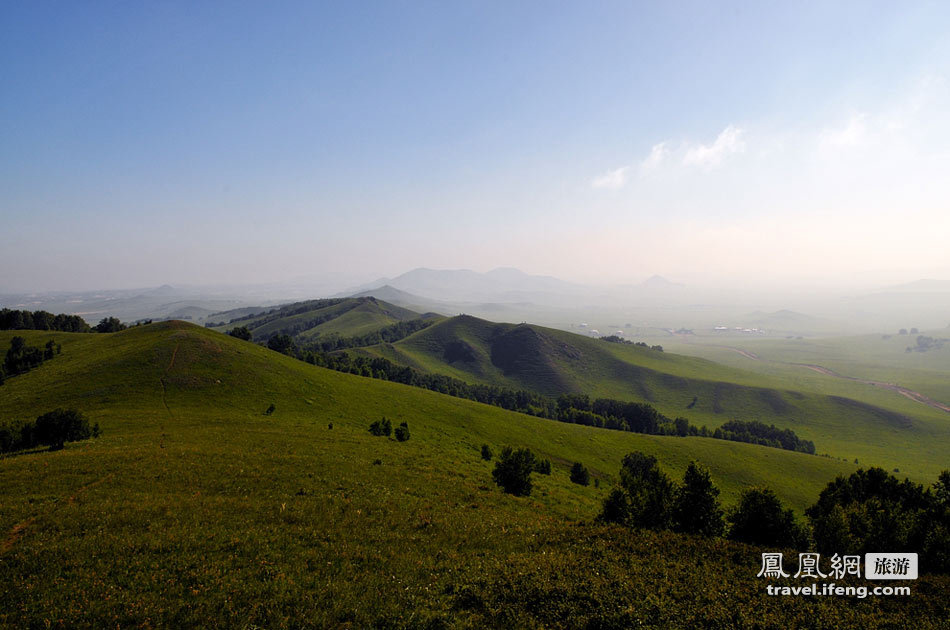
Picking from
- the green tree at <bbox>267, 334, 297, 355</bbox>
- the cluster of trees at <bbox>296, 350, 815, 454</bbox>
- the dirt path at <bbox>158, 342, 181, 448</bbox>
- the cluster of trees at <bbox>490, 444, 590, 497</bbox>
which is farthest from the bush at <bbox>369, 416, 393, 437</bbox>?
the green tree at <bbox>267, 334, 297, 355</bbox>

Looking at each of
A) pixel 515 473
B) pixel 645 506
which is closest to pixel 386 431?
pixel 515 473

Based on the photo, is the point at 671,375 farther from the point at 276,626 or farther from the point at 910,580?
the point at 276,626

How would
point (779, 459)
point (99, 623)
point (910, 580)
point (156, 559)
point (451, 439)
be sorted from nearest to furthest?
point (99, 623) → point (156, 559) → point (910, 580) → point (451, 439) → point (779, 459)

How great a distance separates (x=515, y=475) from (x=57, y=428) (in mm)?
44212

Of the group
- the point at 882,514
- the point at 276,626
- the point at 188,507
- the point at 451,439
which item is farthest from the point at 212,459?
the point at 882,514

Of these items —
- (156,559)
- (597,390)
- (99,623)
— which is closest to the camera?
(99,623)

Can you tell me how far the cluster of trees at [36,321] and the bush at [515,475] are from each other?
510ft

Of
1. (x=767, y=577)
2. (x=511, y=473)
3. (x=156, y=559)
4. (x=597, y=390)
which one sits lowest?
(x=597, y=390)

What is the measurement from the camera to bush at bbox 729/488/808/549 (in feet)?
76.2

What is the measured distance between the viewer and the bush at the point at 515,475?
35156 mm

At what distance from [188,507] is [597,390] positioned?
177m

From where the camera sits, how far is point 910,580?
1633 cm

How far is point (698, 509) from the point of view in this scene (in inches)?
1023

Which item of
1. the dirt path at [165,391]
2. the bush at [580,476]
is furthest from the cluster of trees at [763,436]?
the dirt path at [165,391]
